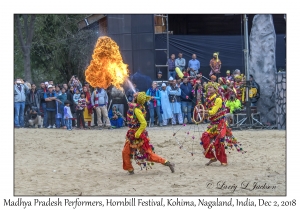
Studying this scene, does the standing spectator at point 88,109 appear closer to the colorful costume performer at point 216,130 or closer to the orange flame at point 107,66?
the orange flame at point 107,66

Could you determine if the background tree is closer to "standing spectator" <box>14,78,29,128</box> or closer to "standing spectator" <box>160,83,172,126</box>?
"standing spectator" <box>14,78,29,128</box>

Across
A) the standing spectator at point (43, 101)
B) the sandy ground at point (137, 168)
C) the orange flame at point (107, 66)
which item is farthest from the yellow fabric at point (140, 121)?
the standing spectator at point (43, 101)

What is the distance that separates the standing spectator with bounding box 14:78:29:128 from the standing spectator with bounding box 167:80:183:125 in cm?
469

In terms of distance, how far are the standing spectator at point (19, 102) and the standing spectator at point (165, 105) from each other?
443 centimetres

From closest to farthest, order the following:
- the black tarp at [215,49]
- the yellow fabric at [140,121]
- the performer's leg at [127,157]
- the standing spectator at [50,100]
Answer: the yellow fabric at [140,121] < the performer's leg at [127,157] < the standing spectator at [50,100] < the black tarp at [215,49]

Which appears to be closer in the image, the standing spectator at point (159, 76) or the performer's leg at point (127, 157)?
the performer's leg at point (127, 157)

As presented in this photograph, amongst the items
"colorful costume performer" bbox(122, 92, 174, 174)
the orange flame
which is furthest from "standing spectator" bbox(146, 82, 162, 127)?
"colorful costume performer" bbox(122, 92, 174, 174)

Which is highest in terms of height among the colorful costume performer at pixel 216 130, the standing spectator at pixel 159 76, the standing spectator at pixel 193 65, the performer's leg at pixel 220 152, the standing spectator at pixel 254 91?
the standing spectator at pixel 193 65

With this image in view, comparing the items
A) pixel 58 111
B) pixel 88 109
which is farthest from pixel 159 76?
pixel 58 111

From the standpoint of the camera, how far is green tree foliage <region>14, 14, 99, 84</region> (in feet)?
86.3

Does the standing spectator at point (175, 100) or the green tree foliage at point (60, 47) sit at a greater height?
the green tree foliage at point (60, 47)

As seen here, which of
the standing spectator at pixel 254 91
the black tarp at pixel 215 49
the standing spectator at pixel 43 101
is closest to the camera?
the standing spectator at pixel 254 91

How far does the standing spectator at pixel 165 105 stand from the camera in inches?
862
